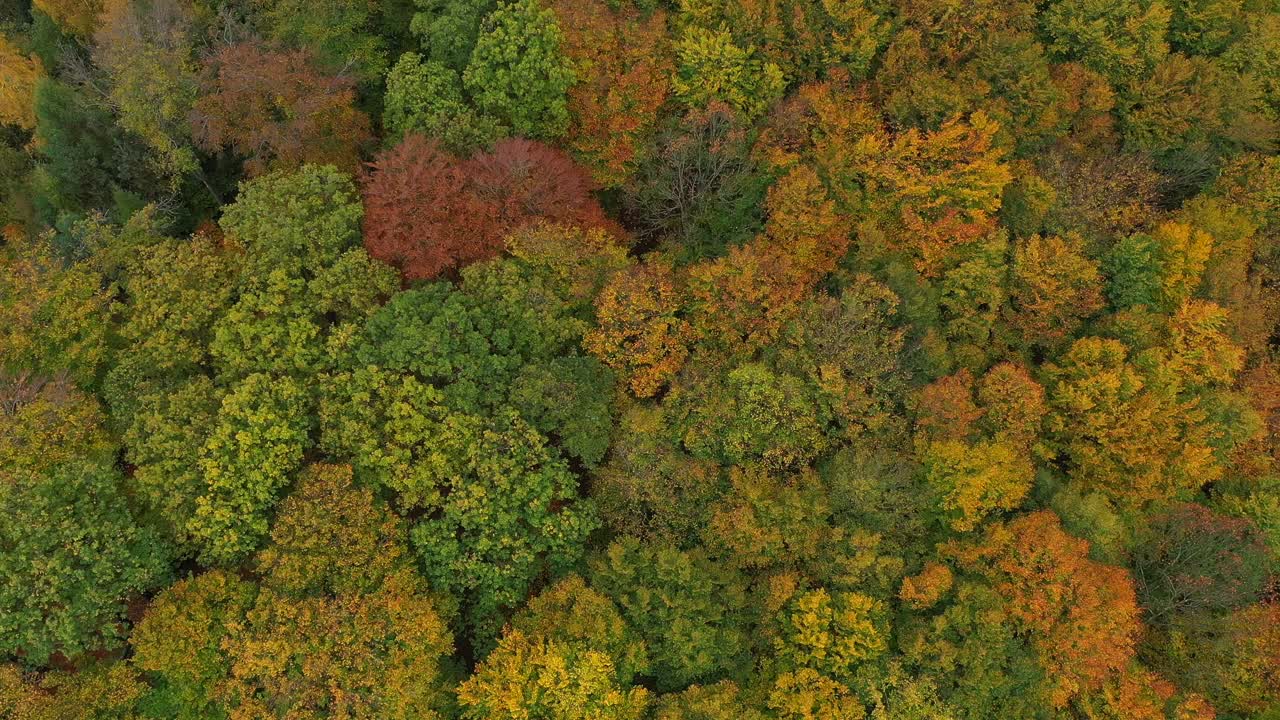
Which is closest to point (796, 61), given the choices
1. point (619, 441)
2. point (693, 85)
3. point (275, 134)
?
point (693, 85)

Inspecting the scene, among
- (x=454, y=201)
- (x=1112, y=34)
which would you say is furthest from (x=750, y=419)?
(x=1112, y=34)

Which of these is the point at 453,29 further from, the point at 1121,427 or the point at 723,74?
the point at 1121,427

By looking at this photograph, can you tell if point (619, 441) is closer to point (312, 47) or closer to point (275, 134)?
point (275, 134)

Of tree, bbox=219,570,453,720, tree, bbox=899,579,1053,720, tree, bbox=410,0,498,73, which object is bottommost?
tree, bbox=899,579,1053,720

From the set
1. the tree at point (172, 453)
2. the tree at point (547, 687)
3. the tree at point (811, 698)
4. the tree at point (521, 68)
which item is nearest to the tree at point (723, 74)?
the tree at point (521, 68)

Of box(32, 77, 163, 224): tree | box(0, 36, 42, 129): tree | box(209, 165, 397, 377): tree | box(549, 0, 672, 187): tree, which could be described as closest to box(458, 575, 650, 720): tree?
box(209, 165, 397, 377): tree

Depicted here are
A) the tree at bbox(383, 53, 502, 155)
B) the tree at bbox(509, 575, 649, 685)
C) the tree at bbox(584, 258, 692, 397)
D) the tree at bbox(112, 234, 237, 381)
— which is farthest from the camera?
the tree at bbox(383, 53, 502, 155)

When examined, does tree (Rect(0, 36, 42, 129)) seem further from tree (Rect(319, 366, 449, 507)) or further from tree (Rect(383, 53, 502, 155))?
tree (Rect(319, 366, 449, 507))
